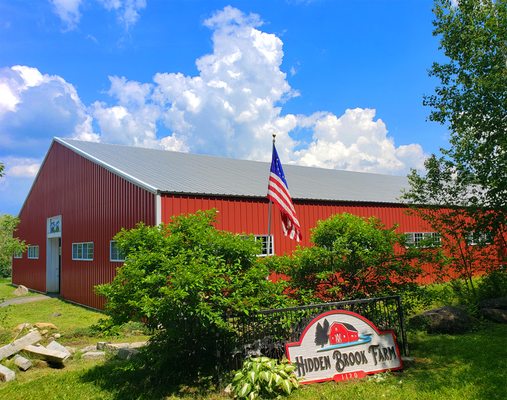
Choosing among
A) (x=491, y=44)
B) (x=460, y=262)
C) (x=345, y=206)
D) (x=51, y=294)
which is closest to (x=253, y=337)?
(x=491, y=44)

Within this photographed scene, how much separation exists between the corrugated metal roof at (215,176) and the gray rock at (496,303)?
6236mm

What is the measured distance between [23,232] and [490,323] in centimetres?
2430

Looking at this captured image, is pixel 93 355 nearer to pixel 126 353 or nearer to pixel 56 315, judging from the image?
pixel 126 353

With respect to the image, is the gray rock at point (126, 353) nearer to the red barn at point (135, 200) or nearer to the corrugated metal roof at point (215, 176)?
the red barn at point (135, 200)

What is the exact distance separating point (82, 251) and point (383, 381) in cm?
1403

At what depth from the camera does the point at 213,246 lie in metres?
6.52

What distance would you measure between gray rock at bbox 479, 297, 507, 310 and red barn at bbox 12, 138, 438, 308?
Result: 244 inches

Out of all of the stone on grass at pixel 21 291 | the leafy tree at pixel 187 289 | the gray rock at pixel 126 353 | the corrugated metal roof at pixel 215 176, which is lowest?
the stone on grass at pixel 21 291

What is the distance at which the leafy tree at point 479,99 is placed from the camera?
8.77 m

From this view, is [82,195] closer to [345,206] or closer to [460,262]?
[345,206]

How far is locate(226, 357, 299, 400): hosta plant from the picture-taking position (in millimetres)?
5688


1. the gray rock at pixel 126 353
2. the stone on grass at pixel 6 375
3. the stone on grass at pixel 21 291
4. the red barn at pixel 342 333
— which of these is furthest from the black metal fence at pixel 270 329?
the stone on grass at pixel 21 291

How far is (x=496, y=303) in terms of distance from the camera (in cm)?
1073

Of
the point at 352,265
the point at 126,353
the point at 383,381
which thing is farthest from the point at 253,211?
the point at 383,381
